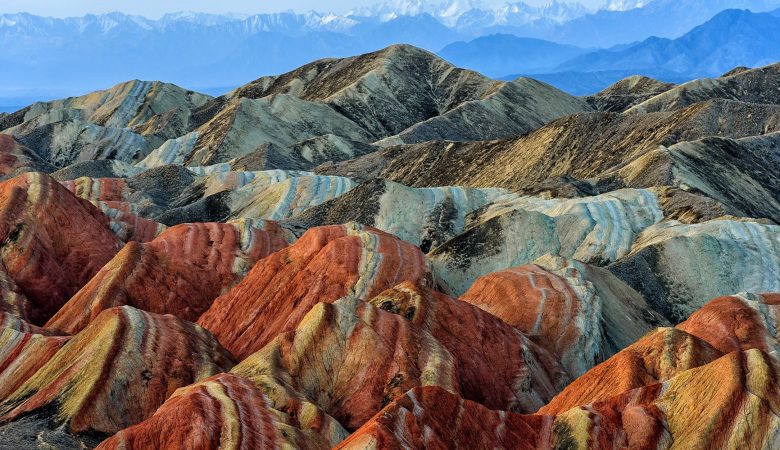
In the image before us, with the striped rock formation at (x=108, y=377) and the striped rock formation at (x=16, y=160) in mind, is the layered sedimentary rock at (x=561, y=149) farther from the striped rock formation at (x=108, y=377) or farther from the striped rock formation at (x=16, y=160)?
the striped rock formation at (x=108, y=377)

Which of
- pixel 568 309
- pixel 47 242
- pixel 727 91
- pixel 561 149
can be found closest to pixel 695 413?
pixel 568 309

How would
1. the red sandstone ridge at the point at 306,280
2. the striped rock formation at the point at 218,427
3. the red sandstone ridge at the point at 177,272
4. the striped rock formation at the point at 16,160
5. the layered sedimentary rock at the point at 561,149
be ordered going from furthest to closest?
the striped rock formation at the point at 16,160
the layered sedimentary rock at the point at 561,149
the red sandstone ridge at the point at 177,272
the red sandstone ridge at the point at 306,280
the striped rock formation at the point at 218,427

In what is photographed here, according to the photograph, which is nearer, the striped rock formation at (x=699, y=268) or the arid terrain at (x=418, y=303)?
the arid terrain at (x=418, y=303)

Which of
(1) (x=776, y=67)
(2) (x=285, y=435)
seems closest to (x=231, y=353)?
(2) (x=285, y=435)

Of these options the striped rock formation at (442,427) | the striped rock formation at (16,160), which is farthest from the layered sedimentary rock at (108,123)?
the striped rock formation at (442,427)

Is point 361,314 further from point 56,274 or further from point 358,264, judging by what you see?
point 56,274

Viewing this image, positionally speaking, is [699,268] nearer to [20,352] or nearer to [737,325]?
[737,325]

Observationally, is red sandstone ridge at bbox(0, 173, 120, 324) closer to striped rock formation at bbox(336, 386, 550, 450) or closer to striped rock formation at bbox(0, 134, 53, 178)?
striped rock formation at bbox(336, 386, 550, 450)
